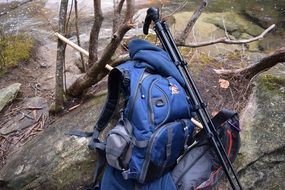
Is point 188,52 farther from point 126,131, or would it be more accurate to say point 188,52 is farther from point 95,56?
point 126,131

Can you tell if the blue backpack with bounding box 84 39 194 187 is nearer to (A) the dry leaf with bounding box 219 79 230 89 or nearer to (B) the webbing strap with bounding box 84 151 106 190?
(B) the webbing strap with bounding box 84 151 106 190

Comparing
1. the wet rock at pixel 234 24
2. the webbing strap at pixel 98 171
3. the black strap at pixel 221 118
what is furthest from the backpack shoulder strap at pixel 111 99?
the wet rock at pixel 234 24

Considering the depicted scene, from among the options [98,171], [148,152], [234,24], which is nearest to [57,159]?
[98,171]

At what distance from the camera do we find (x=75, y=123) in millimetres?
3439

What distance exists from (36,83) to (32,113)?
70 cm

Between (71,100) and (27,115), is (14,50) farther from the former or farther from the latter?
(71,100)

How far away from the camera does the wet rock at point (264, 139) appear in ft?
9.43

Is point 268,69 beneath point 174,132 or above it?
beneath

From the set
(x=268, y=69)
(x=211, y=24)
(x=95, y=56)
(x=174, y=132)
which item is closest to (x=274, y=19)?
(x=211, y=24)

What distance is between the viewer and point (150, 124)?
2352 mm

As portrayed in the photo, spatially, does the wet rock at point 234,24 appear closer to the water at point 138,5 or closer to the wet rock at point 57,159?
the water at point 138,5

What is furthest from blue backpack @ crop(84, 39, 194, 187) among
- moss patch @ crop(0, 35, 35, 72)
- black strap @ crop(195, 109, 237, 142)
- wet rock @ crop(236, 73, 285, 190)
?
moss patch @ crop(0, 35, 35, 72)

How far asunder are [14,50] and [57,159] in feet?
7.96

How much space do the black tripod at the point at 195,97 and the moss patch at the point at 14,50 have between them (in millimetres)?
2669
